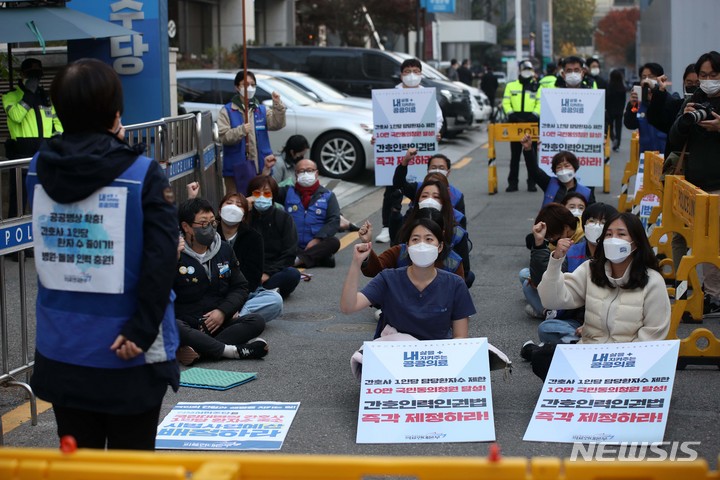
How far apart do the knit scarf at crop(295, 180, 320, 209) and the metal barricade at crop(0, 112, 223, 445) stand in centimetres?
99

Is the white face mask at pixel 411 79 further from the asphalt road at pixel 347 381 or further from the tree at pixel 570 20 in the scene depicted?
the tree at pixel 570 20

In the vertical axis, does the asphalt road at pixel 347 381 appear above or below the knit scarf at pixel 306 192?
below

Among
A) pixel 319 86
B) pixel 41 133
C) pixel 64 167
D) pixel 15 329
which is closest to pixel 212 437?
pixel 64 167

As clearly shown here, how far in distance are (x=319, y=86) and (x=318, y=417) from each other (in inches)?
563

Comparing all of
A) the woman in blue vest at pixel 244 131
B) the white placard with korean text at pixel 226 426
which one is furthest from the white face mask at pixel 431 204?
the woman in blue vest at pixel 244 131

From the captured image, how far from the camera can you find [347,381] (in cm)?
683

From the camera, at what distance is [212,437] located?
5.59 meters

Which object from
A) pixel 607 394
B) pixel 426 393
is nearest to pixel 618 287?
pixel 607 394

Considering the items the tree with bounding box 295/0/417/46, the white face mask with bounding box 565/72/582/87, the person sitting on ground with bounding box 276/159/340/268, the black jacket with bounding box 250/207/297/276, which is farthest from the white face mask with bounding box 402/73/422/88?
the tree with bounding box 295/0/417/46

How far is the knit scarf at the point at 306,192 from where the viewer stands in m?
11.0

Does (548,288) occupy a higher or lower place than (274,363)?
higher

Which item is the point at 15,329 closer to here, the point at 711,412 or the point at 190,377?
the point at 190,377

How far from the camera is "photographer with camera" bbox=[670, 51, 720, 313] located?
7598 millimetres

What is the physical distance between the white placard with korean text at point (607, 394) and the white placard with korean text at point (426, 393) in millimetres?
300
